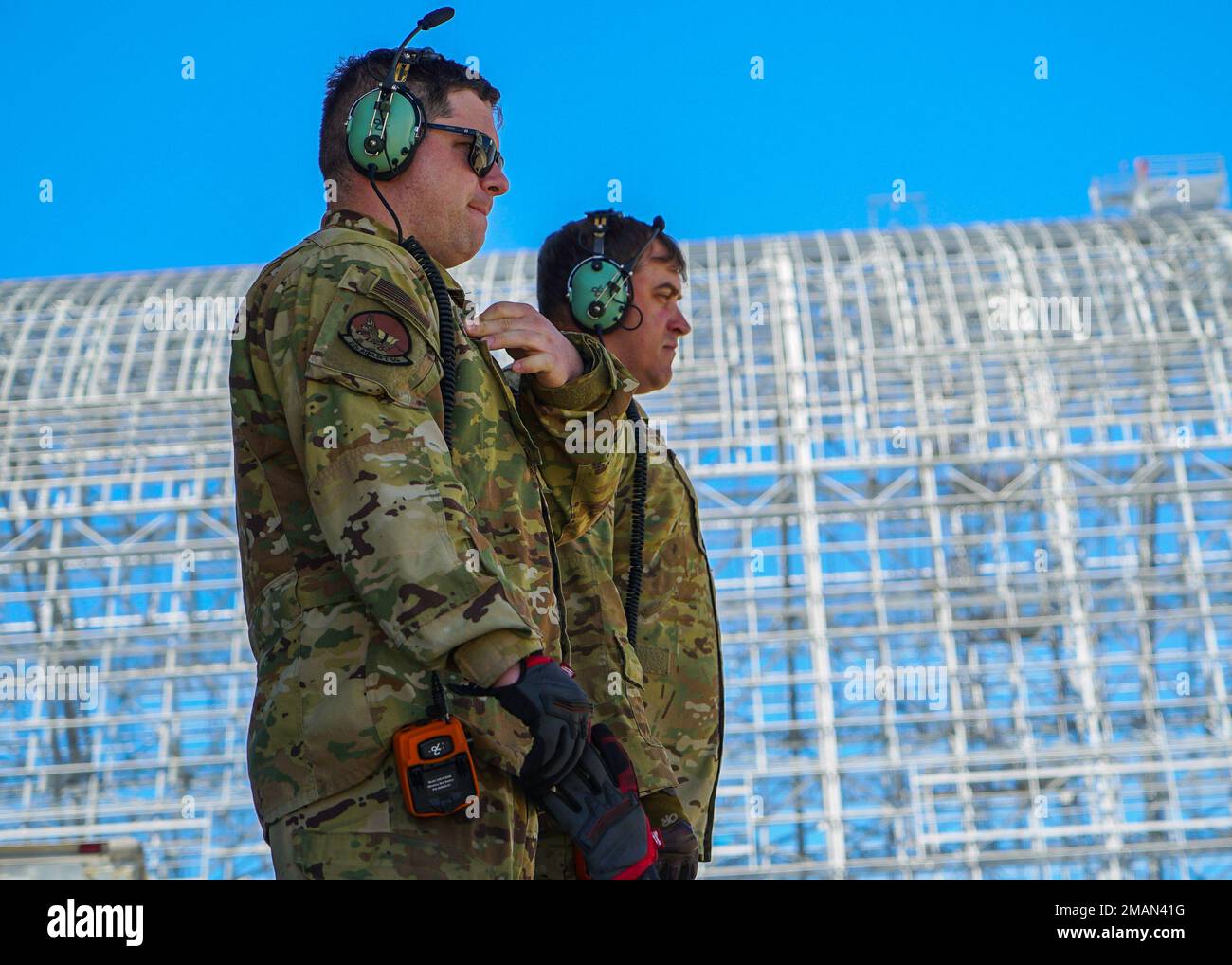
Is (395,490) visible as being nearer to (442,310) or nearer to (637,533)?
(442,310)

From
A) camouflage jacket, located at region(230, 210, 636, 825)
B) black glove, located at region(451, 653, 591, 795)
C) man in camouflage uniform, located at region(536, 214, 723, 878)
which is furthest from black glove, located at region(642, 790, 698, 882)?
black glove, located at region(451, 653, 591, 795)

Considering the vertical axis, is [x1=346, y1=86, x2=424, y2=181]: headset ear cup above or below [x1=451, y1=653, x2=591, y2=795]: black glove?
above

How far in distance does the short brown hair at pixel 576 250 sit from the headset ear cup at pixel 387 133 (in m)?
1.46

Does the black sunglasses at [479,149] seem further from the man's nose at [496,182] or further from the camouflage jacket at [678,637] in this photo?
the camouflage jacket at [678,637]

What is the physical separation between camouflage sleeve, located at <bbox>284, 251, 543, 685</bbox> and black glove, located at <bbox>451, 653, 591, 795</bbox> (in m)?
0.03

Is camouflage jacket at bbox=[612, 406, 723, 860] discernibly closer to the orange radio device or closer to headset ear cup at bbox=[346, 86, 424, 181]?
headset ear cup at bbox=[346, 86, 424, 181]

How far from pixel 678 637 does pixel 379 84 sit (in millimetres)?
1793

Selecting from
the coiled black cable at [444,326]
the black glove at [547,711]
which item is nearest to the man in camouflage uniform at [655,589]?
the coiled black cable at [444,326]

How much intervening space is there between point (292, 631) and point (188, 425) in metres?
14.2

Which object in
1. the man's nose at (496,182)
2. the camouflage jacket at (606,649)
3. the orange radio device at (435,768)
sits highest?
the man's nose at (496,182)

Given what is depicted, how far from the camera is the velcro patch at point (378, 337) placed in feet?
7.96

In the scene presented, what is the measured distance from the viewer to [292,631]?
→ 240cm

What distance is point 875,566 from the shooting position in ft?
49.9

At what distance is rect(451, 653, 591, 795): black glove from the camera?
7.36 feet
